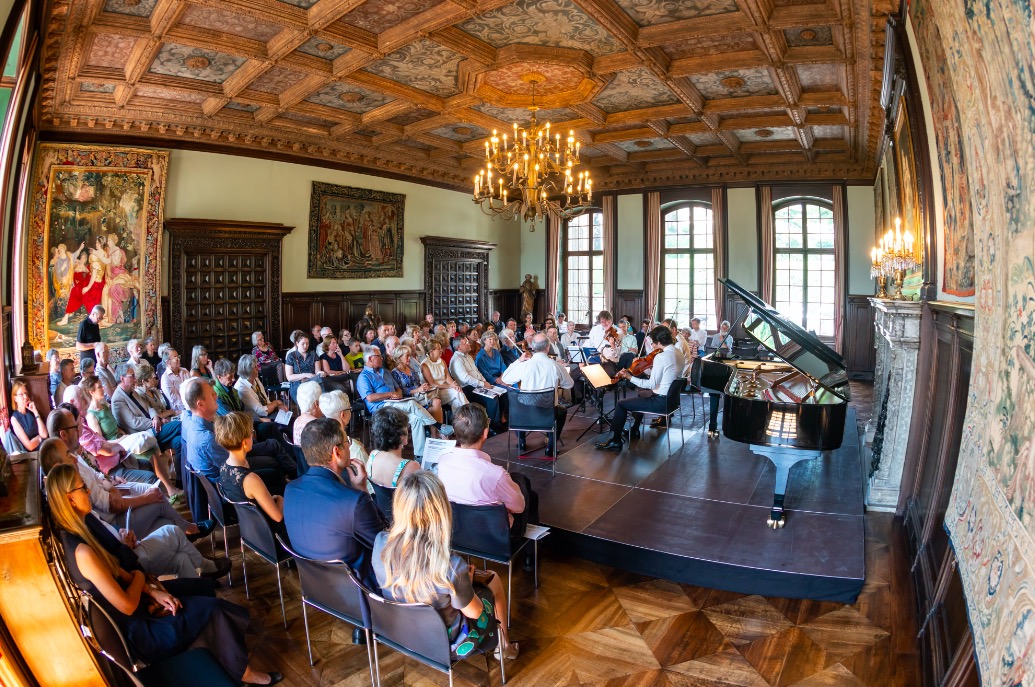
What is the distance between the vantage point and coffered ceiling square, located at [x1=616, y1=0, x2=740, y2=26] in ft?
21.0

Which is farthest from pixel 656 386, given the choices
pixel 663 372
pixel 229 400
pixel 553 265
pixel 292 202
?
pixel 553 265

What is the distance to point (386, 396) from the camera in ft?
23.1

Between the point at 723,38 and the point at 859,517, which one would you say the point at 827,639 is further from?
the point at 723,38

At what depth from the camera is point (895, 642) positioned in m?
3.66

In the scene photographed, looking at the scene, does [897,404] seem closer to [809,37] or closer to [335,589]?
[809,37]

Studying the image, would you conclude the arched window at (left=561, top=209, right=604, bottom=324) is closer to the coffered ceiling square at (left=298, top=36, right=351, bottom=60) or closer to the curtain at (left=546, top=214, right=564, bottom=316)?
the curtain at (left=546, top=214, right=564, bottom=316)

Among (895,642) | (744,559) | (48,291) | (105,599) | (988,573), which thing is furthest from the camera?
(48,291)

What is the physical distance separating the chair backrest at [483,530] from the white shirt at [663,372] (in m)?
3.60

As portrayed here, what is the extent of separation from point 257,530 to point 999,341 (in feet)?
12.6

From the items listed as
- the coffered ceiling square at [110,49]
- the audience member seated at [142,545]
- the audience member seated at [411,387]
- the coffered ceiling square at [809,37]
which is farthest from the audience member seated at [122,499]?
the coffered ceiling square at [809,37]

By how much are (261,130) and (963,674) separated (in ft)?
38.7

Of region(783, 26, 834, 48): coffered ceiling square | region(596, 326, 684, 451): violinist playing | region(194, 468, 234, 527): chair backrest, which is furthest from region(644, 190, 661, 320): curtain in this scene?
region(194, 468, 234, 527): chair backrest

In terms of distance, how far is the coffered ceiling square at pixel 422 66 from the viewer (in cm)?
777

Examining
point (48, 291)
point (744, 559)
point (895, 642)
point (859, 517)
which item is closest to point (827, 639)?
point (895, 642)
